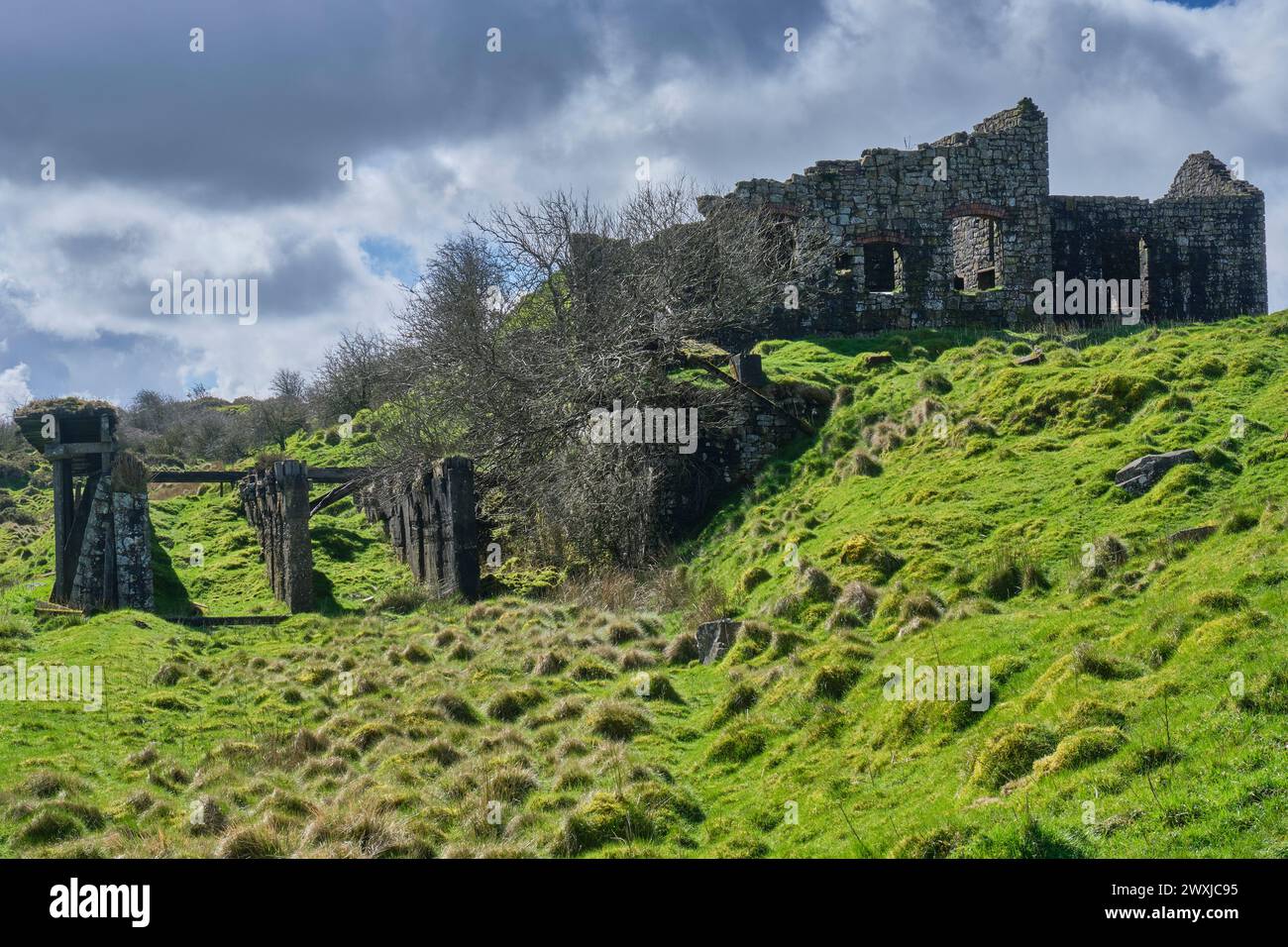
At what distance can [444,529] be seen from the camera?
2311 centimetres

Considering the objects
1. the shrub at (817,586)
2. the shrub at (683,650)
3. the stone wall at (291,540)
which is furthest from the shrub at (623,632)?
the stone wall at (291,540)

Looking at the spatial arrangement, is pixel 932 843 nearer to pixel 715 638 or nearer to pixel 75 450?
pixel 715 638

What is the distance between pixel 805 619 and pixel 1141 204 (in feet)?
72.0

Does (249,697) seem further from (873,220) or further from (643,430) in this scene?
(873,220)

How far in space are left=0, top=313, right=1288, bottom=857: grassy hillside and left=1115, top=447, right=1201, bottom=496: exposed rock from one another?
25 cm

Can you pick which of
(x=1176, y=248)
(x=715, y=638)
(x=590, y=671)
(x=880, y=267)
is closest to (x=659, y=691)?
(x=590, y=671)

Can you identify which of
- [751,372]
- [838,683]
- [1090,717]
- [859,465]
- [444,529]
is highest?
[751,372]

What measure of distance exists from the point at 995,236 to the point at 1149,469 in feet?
58.6

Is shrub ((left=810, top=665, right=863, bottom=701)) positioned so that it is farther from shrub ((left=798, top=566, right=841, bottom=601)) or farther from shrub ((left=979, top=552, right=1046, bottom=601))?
shrub ((left=798, top=566, right=841, bottom=601))

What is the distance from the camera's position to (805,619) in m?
14.5

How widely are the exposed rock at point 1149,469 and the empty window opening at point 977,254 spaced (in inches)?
665

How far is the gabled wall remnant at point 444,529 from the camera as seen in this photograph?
2236 centimetres

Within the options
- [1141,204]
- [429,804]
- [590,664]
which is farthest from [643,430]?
[1141,204]
